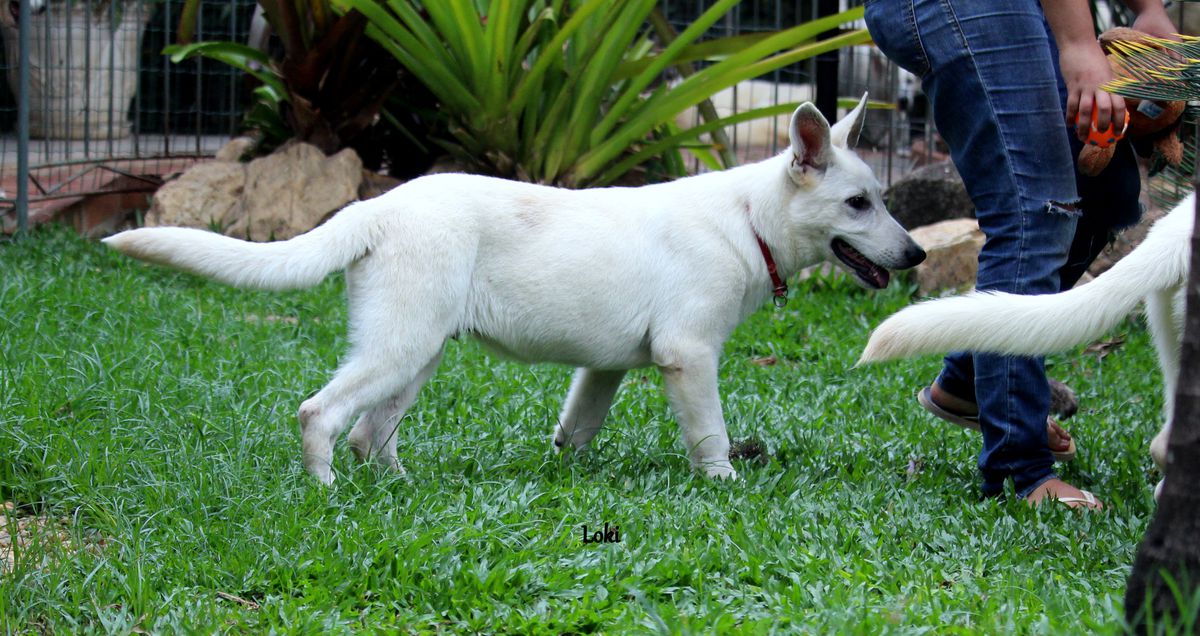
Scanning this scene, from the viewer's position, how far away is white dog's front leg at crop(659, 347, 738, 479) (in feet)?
12.2

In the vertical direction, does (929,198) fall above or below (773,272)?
below

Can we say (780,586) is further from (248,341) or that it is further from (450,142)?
(450,142)

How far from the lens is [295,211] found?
7.07 m

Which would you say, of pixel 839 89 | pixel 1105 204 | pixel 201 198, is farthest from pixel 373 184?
pixel 1105 204

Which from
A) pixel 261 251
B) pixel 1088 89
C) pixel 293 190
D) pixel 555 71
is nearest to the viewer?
pixel 1088 89

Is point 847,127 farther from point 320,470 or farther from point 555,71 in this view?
point 555,71

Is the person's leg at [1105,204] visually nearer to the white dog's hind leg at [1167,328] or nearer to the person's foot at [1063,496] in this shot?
the white dog's hind leg at [1167,328]

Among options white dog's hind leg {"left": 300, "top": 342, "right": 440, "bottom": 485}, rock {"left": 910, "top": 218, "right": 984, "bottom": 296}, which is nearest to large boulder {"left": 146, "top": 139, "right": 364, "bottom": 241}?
rock {"left": 910, "top": 218, "right": 984, "bottom": 296}

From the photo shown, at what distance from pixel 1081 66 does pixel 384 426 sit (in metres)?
2.23

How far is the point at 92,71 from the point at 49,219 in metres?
1.74

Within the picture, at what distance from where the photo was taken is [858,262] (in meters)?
3.95

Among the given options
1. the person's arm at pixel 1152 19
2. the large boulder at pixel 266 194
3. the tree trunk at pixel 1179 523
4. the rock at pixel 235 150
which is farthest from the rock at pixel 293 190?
the tree trunk at pixel 1179 523

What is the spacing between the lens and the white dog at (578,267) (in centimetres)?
346

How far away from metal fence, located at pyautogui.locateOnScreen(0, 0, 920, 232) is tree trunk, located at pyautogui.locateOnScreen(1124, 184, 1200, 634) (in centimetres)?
597
